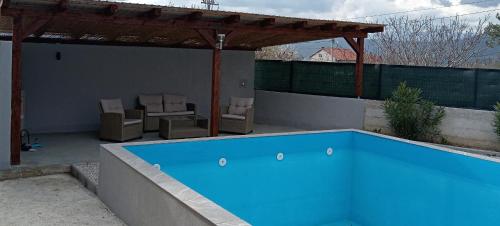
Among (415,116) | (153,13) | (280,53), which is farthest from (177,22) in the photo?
(280,53)

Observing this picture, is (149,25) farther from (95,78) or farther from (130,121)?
(95,78)

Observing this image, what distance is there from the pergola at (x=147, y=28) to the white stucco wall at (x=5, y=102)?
→ 0.59 feet

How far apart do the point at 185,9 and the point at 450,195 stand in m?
5.60

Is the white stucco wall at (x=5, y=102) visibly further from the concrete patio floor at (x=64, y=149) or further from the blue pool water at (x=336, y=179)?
the blue pool water at (x=336, y=179)

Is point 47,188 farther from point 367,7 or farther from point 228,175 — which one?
point 367,7

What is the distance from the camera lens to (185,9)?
9367 mm

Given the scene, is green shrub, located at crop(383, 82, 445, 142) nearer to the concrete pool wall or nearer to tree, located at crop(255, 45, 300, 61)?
the concrete pool wall

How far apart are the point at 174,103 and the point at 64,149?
13.0 feet

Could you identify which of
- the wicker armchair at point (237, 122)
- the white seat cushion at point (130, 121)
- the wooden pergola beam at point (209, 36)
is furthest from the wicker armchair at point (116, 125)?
the wooden pergola beam at point (209, 36)

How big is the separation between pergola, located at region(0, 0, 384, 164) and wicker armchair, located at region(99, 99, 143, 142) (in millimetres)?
1666

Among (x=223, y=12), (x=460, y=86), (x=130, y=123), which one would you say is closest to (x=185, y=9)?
(x=223, y=12)

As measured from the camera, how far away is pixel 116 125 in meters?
10.4

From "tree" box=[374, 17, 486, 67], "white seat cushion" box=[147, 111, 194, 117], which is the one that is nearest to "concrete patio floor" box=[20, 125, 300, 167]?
"white seat cushion" box=[147, 111, 194, 117]

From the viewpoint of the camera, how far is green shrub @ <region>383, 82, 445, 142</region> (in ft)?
38.9
